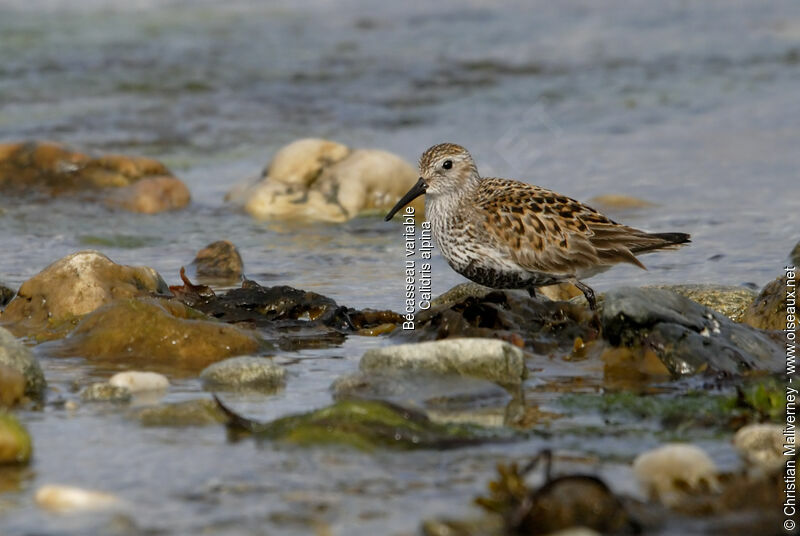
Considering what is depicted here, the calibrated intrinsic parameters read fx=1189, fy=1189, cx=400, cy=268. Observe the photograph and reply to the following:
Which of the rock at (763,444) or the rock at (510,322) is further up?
the rock at (510,322)

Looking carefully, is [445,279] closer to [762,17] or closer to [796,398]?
[796,398]

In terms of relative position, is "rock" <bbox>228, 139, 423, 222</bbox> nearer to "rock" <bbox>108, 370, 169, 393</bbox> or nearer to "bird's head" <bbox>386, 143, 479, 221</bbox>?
"bird's head" <bbox>386, 143, 479, 221</bbox>

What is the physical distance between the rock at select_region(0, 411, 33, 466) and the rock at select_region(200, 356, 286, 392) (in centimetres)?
118

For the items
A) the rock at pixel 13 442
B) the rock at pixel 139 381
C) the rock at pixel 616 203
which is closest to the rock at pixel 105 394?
the rock at pixel 139 381

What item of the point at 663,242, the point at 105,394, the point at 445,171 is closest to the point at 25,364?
the point at 105,394

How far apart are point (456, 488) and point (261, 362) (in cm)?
171

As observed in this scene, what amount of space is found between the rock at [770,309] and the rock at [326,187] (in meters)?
4.46

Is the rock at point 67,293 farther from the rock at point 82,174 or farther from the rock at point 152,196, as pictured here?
the rock at point 82,174

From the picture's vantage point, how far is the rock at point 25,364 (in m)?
5.10

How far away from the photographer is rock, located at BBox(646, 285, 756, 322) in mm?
6793

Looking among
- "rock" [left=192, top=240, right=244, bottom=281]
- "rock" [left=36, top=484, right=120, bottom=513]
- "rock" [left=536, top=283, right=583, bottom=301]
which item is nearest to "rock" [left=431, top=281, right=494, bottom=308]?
"rock" [left=536, top=283, right=583, bottom=301]

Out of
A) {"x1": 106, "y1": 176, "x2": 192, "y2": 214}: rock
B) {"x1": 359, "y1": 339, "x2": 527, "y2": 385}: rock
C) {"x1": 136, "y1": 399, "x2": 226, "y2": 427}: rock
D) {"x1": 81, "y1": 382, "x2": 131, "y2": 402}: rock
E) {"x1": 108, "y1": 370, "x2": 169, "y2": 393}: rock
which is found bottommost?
{"x1": 136, "y1": 399, "x2": 226, "y2": 427}: rock

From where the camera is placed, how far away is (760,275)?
8.05m

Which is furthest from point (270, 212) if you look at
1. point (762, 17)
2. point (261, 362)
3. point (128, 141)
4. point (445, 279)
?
point (762, 17)
